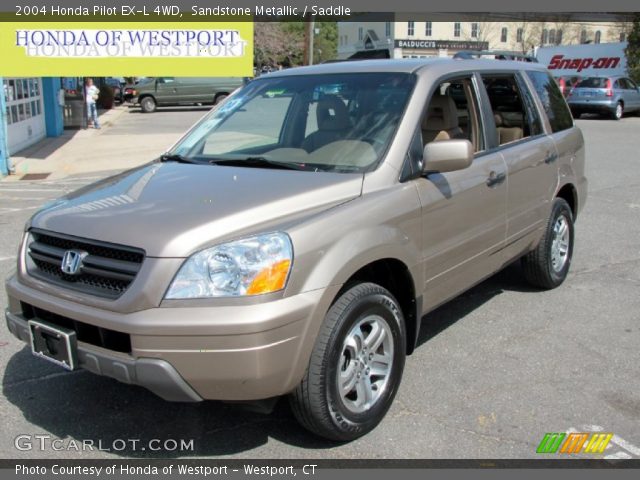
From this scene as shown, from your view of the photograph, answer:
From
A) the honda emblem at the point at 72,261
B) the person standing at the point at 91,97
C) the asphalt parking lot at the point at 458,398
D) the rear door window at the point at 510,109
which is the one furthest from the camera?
the person standing at the point at 91,97

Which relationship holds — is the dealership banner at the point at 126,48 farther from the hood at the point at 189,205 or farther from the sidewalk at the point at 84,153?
the hood at the point at 189,205

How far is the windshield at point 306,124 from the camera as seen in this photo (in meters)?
3.71

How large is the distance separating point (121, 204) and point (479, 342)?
2.60 meters

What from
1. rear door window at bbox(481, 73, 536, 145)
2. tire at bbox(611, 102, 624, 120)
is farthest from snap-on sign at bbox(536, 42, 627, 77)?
rear door window at bbox(481, 73, 536, 145)

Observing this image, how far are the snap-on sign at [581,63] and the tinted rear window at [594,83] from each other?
8.53 metres

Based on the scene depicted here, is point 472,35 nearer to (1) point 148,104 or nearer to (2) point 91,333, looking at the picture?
(1) point 148,104

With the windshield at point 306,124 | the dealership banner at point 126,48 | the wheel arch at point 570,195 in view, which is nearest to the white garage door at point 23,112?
the dealership banner at point 126,48

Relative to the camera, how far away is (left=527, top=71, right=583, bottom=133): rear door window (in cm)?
534

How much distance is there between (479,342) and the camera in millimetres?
4496

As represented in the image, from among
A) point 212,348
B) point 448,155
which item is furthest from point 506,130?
point 212,348

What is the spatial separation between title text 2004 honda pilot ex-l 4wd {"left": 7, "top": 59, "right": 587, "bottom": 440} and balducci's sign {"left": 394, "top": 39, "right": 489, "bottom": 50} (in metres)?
65.4

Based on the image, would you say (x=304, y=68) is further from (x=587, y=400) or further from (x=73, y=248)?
(x=587, y=400)

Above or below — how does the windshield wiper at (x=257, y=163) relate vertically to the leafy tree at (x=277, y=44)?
below

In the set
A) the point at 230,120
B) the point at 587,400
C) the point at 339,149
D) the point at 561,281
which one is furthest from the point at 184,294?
the point at 561,281
